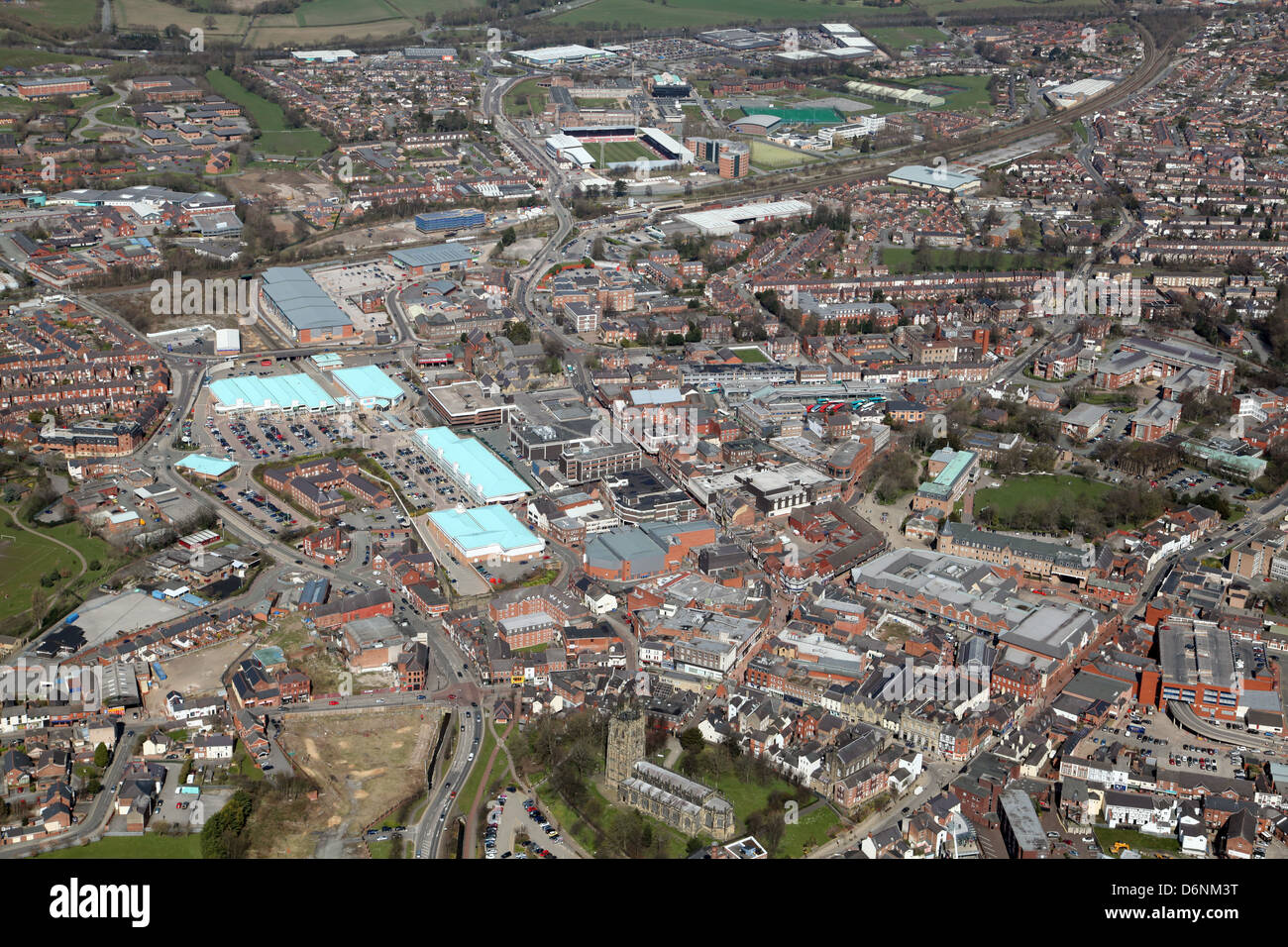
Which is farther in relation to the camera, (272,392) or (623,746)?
(272,392)

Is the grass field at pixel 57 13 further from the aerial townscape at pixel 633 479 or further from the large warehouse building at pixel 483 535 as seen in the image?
the large warehouse building at pixel 483 535

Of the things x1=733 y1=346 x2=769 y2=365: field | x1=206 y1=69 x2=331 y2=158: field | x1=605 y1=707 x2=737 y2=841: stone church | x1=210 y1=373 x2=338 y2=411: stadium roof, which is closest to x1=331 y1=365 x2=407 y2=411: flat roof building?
x1=210 y1=373 x2=338 y2=411: stadium roof

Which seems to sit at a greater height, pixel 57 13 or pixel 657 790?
pixel 57 13

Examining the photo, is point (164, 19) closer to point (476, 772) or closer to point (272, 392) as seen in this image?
point (272, 392)

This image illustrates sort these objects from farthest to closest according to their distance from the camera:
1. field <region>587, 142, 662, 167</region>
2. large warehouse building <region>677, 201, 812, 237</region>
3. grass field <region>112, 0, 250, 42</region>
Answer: grass field <region>112, 0, 250, 42</region> → field <region>587, 142, 662, 167</region> → large warehouse building <region>677, 201, 812, 237</region>

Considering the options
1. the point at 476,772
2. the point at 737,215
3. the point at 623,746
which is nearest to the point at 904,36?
the point at 737,215

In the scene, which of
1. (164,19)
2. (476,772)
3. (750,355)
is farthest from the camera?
(164,19)

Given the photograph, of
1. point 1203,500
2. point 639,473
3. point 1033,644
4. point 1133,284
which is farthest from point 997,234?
point 1033,644

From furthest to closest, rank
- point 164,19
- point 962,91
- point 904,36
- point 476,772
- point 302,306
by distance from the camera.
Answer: point 904,36 → point 164,19 → point 962,91 → point 302,306 → point 476,772

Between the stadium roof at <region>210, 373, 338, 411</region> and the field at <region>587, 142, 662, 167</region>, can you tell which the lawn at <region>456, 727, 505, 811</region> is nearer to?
the stadium roof at <region>210, 373, 338, 411</region>
